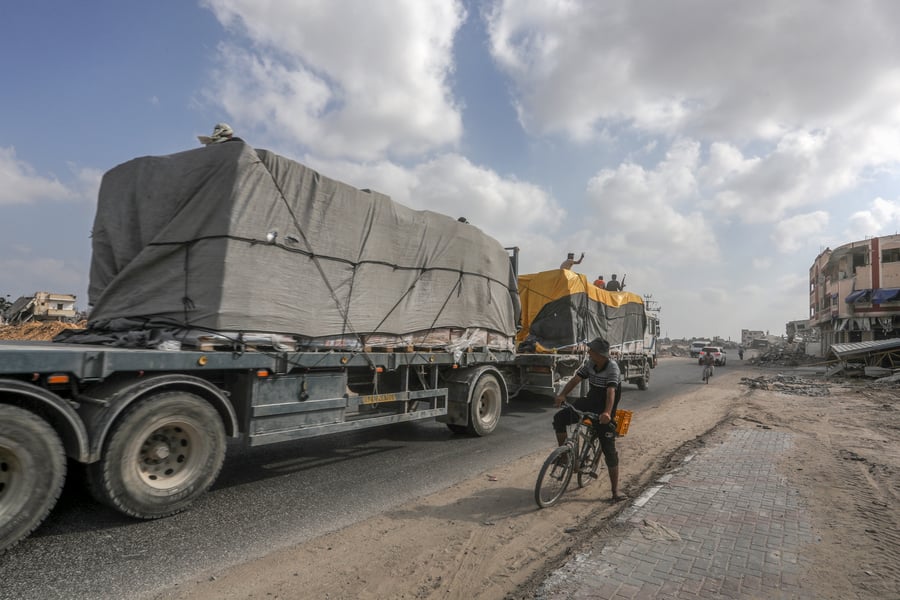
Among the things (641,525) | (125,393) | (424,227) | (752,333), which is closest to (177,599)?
(125,393)

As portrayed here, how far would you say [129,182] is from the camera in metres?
5.15

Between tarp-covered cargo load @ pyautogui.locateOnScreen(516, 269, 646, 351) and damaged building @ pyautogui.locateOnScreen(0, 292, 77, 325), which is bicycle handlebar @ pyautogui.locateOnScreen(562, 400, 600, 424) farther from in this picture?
damaged building @ pyautogui.locateOnScreen(0, 292, 77, 325)

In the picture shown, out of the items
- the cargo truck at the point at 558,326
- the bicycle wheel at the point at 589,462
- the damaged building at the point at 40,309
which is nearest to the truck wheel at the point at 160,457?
the bicycle wheel at the point at 589,462

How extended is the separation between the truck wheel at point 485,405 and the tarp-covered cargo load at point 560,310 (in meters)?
2.54

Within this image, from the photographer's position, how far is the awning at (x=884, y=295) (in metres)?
34.2

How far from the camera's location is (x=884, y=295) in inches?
1358

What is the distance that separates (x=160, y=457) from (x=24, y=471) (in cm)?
95

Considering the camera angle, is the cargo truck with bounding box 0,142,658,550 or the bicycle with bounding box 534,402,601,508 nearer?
the cargo truck with bounding box 0,142,658,550

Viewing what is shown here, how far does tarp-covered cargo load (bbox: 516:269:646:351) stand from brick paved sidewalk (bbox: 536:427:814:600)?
5.76m

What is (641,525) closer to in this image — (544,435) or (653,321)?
(544,435)

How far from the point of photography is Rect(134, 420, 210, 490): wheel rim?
4.07 metres

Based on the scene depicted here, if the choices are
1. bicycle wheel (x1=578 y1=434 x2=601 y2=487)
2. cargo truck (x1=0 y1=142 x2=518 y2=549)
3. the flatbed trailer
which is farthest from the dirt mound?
bicycle wheel (x1=578 y1=434 x2=601 y2=487)

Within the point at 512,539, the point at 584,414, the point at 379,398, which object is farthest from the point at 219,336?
the point at 584,414

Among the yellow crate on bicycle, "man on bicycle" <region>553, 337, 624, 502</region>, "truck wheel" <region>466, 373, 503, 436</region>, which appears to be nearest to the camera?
"man on bicycle" <region>553, 337, 624, 502</region>
